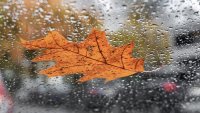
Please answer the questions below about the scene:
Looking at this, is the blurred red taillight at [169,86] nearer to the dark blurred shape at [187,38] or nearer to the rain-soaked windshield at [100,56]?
the rain-soaked windshield at [100,56]

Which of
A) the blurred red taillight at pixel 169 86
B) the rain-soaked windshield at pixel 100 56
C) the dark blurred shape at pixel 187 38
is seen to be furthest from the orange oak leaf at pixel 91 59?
the dark blurred shape at pixel 187 38

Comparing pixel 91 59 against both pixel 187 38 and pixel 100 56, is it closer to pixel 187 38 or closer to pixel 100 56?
pixel 100 56

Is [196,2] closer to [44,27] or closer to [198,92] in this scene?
[198,92]

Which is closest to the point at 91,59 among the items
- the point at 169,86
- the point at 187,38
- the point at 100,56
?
the point at 100,56

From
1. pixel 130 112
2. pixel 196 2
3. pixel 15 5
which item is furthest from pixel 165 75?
pixel 15 5

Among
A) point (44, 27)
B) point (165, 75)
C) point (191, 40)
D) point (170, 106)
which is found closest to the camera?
point (170, 106)

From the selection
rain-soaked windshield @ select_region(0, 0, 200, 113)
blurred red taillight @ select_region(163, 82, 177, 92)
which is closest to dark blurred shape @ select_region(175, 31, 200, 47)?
rain-soaked windshield @ select_region(0, 0, 200, 113)

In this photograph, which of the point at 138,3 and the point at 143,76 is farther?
the point at 138,3

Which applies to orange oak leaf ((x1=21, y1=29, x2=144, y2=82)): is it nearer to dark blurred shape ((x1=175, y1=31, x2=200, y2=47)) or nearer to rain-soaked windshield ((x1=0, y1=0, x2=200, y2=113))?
rain-soaked windshield ((x1=0, y1=0, x2=200, y2=113))
